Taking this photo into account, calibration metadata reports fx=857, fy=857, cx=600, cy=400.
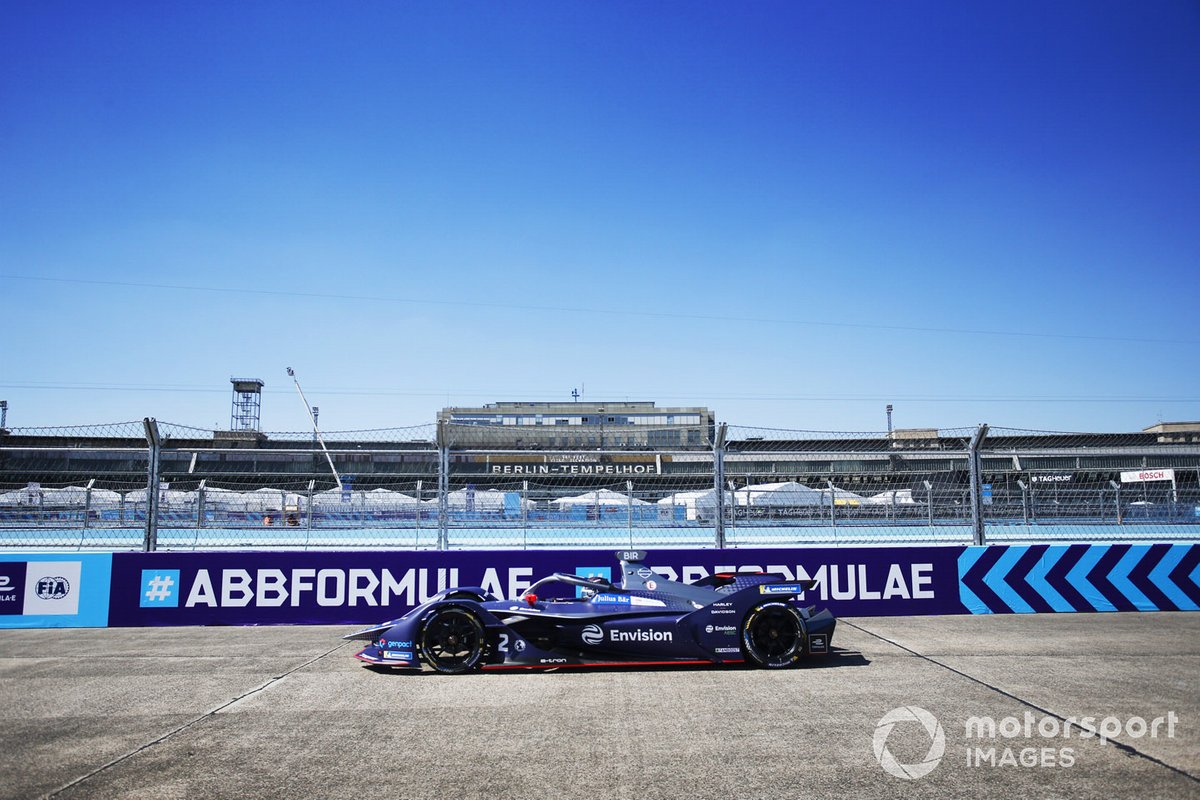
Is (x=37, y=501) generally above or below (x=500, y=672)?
above

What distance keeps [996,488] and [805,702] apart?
406 inches

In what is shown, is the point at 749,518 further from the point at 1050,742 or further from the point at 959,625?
the point at 1050,742

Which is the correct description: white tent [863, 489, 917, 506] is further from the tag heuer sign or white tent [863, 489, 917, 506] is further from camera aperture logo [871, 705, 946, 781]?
camera aperture logo [871, 705, 946, 781]

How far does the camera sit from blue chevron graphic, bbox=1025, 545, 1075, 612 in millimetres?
10641

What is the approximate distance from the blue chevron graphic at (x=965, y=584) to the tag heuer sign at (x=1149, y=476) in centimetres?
370

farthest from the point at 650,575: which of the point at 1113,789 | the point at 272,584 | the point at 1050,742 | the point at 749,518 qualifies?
the point at 749,518

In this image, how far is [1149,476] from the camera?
13.8 metres

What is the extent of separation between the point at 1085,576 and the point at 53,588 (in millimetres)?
12523

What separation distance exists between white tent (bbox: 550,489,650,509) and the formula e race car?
5815 mm

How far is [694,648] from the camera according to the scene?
7266mm

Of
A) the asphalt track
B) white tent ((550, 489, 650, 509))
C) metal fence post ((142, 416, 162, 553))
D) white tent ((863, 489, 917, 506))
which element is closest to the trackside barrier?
metal fence post ((142, 416, 162, 553))

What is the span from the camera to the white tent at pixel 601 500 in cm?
1337

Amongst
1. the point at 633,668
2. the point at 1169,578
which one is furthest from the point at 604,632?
the point at 1169,578

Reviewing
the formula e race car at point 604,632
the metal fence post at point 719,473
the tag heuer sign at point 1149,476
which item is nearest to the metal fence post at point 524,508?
the metal fence post at point 719,473
